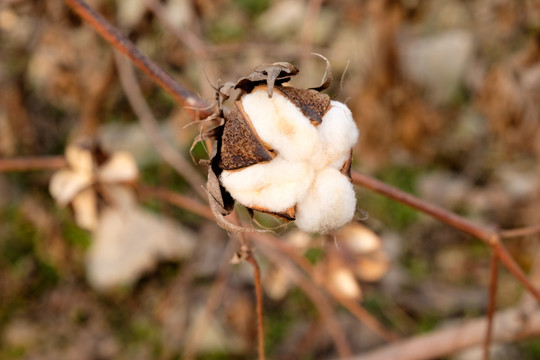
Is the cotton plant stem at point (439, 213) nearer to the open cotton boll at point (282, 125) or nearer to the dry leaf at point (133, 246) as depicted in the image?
the open cotton boll at point (282, 125)

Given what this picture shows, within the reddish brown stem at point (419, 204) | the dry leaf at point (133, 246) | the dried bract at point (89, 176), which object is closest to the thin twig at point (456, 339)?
the reddish brown stem at point (419, 204)

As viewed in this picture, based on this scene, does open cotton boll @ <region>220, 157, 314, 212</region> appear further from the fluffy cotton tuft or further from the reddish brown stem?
the reddish brown stem

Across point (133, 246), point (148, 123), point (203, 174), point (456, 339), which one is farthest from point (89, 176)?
point (203, 174)

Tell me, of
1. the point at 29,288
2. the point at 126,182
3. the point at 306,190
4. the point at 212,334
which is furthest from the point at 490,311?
the point at 29,288

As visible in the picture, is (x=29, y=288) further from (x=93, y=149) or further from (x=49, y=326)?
(x=93, y=149)

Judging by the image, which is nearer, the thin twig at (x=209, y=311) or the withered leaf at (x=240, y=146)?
the withered leaf at (x=240, y=146)

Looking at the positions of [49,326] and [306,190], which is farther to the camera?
[49,326]

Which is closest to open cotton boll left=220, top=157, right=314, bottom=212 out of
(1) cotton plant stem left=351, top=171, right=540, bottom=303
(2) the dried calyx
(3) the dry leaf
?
(2) the dried calyx
